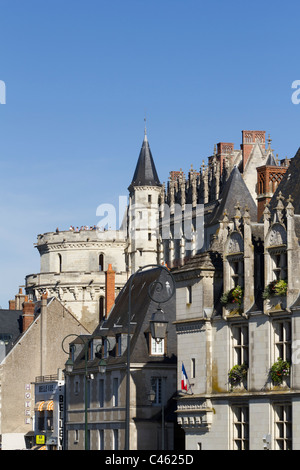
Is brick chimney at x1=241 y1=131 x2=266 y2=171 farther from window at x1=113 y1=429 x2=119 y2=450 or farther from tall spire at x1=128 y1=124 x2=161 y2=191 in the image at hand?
window at x1=113 y1=429 x2=119 y2=450

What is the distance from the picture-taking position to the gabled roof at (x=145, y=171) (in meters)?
116

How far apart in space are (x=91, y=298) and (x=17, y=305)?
1088cm

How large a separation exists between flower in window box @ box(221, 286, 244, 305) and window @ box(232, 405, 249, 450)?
3.82 metres

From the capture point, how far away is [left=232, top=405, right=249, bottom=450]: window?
44.0 meters

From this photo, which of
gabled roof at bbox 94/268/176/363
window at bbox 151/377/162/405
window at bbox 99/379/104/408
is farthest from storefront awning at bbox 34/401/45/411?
window at bbox 151/377/162/405

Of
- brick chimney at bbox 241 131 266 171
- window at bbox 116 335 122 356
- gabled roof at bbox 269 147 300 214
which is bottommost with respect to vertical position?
window at bbox 116 335 122 356

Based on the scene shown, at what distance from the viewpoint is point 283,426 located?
42375 millimetres

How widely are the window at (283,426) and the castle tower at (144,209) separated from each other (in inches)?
2835

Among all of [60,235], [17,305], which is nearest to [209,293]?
[17,305]

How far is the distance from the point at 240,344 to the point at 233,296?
5.89 feet

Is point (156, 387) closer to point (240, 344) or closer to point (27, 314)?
point (240, 344)

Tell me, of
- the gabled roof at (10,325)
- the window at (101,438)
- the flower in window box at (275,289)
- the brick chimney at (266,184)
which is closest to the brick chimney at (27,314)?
the gabled roof at (10,325)

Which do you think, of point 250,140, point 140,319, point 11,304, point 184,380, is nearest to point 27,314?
point 11,304

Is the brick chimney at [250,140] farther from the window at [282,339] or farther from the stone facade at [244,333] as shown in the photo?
the window at [282,339]
